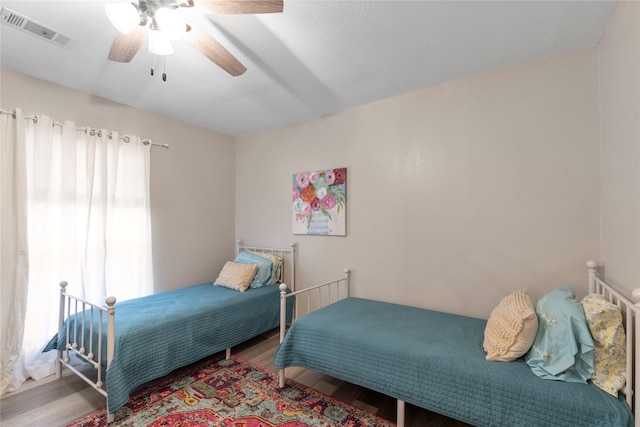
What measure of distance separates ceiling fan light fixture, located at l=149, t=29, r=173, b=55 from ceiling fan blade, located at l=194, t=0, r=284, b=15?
249 mm

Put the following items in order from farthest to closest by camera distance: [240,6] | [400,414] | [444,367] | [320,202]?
[320,202]
[400,414]
[444,367]
[240,6]

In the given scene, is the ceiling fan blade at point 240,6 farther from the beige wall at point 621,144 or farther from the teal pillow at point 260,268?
the teal pillow at point 260,268

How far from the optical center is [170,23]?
1322 millimetres

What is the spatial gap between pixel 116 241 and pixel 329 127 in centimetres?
236

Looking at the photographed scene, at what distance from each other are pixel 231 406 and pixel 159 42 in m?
2.23

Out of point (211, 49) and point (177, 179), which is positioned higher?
point (211, 49)

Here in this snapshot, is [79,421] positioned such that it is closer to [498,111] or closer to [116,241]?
[116,241]

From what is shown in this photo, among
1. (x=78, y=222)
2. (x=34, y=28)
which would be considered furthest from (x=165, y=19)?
(x=78, y=222)

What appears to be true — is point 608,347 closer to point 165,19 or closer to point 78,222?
point 165,19

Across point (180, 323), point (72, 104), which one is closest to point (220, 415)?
point (180, 323)

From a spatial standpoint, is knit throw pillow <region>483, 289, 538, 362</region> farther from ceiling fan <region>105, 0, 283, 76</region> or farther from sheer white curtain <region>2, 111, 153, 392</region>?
sheer white curtain <region>2, 111, 153, 392</region>

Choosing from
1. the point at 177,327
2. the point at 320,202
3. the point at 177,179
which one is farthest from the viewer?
the point at 177,179

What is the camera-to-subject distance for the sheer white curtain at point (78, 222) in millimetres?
2252

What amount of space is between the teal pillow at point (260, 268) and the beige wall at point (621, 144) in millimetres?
2730
